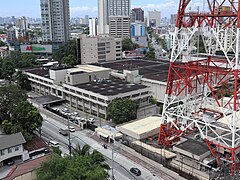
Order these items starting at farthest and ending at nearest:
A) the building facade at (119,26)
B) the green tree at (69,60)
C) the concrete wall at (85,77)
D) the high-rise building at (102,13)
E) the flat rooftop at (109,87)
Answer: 1. the high-rise building at (102,13)
2. the building facade at (119,26)
3. the green tree at (69,60)
4. the concrete wall at (85,77)
5. the flat rooftop at (109,87)

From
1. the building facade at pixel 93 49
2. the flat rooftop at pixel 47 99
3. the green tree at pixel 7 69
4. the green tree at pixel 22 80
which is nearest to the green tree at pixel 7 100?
the flat rooftop at pixel 47 99

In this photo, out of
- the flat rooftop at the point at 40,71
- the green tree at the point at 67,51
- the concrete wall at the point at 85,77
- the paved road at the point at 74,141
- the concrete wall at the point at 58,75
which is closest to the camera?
the paved road at the point at 74,141

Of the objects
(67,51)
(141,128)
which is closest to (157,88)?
(141,128)

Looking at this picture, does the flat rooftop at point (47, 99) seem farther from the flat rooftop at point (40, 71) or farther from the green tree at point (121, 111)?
the green tree at point (121, 111)

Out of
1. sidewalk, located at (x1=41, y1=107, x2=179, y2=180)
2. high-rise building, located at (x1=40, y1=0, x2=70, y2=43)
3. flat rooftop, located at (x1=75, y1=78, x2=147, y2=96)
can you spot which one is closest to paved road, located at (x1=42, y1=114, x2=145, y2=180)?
sidewalk, located at (x1=41, y1=107, x2=179, y2=180)

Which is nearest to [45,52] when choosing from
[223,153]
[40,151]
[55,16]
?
[55,16]

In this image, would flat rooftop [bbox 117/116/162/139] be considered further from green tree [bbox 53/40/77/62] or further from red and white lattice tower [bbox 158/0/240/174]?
green tree [bbox 53/40/77/62]

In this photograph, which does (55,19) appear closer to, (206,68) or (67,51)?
(67,51)
